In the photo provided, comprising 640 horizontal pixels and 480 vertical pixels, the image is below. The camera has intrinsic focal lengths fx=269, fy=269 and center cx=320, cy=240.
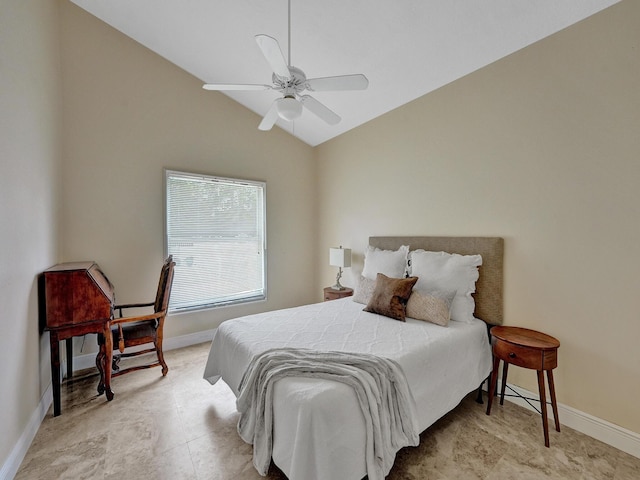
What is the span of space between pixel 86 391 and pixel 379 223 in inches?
133

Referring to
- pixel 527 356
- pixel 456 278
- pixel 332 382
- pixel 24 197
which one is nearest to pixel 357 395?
pixel 332 382

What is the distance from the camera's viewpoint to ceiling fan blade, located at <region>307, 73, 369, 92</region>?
1688 mm

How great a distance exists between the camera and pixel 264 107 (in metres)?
3.57

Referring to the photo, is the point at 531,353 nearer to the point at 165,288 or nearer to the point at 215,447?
the point at 215,447

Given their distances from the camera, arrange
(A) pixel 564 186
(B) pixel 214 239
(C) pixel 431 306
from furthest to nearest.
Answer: (B) pixel 214 239, (C) pixel 431 306, (A) pixel 564 186

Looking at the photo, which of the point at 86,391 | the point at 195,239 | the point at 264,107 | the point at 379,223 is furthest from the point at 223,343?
the point at 264,107

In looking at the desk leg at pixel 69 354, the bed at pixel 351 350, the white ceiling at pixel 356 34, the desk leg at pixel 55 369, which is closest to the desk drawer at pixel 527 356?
the bed at pixel 351 350

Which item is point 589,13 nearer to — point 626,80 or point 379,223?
point 626,80

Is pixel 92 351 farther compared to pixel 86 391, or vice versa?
pixel 92 351

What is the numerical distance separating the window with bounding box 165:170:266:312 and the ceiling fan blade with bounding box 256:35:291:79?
2.06 m

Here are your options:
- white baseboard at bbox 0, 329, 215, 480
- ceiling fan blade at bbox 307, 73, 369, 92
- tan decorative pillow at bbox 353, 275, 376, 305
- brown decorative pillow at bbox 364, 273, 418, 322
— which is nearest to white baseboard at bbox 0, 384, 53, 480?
white baseboard at bbox 0, 329, 215, 480

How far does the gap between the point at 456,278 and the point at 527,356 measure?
2.36 feet

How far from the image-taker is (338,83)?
1740 mm

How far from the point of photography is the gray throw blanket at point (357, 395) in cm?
134
